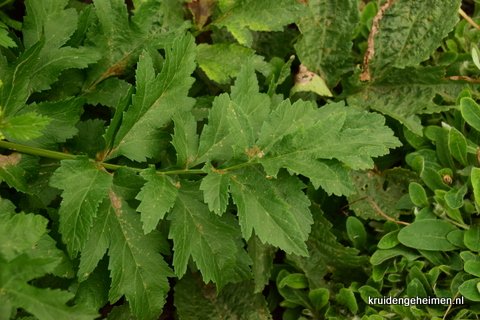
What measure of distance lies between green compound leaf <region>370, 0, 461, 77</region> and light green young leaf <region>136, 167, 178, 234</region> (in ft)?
4.42

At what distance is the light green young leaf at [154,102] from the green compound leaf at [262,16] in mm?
423

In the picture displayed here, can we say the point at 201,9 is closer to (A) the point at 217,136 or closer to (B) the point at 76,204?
(A) the point at 217,136

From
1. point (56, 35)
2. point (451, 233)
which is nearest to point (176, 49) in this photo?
point (56, 35)

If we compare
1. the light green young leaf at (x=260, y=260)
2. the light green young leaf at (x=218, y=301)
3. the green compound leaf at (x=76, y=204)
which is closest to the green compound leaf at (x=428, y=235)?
the light green young leaf at (x=260, y=260)

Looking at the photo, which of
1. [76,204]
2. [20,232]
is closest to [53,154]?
[76,204]

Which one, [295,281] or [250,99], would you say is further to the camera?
[295,281]

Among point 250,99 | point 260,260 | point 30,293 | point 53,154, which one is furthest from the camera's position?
point 260,260

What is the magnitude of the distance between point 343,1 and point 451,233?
4.05 ft

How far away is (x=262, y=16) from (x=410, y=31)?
79 centimetres

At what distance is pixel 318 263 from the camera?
222 cm

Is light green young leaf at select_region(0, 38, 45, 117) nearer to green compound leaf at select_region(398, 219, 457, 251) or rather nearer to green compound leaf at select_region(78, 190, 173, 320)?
green compound leaf at select_region(78, 190, 173, 320)

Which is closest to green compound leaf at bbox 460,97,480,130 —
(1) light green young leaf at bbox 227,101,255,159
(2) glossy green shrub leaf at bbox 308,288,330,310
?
(2) glossy green shrub leaf at bbox 308,288,330,310

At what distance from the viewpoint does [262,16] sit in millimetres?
2080

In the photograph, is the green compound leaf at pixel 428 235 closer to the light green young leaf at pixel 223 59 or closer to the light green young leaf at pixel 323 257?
the light green young leaf at pixel 323 257
